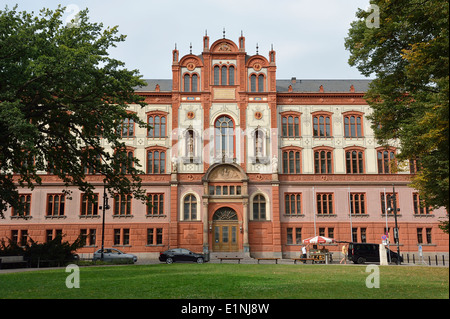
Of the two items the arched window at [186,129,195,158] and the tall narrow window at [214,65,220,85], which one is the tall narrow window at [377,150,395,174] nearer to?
the tall narrow window at [214,65,220,85]

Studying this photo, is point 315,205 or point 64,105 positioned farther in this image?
point 315,205

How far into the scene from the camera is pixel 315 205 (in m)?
43.6

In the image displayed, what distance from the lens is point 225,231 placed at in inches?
1654

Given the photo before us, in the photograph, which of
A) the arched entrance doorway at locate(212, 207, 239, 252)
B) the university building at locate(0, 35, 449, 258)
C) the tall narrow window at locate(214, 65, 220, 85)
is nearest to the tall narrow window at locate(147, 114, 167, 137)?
the university building at locate(0, 35, 449, 258)

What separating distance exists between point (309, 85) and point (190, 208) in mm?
20886

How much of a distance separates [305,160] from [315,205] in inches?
201

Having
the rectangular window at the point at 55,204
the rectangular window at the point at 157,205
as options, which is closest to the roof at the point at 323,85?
the rectangular window at the point at 157,205

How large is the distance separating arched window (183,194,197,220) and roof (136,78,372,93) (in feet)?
43.7

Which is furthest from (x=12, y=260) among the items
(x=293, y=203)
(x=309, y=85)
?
(x=309, y=85)

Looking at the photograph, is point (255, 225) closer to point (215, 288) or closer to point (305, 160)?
point (305, 160)

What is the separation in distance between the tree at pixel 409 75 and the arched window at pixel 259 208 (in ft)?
62.2

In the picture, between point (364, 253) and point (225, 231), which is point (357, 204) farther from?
point (225, 231)

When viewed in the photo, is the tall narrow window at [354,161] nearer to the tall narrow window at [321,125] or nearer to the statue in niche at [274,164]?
the tall narrow window at [321,125]

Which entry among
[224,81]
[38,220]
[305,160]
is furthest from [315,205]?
[38,220]
